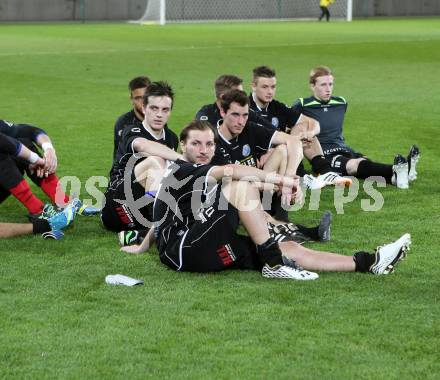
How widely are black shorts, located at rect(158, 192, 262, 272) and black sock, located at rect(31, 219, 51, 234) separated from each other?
1.56 m

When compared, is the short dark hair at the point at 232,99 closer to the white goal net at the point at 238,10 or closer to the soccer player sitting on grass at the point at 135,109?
the soccer player sitting on grass at the point at 135,109

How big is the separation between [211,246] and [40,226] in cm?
197

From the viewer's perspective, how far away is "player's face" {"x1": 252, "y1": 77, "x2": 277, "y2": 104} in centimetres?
1046

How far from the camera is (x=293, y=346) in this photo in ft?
18.4

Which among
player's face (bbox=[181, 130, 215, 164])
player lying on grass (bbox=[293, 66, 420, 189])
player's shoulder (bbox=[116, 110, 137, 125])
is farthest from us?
player lying on grass (bbox=[293, 66, 420, 189])

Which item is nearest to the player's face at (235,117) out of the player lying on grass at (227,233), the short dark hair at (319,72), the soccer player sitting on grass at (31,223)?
the player lying on grass at (227,233)

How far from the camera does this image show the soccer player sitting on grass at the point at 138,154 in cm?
859

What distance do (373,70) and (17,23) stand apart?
83.7 feet

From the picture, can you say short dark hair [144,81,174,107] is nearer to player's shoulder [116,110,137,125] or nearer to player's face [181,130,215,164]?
player's shoulder [116,110,137,125]

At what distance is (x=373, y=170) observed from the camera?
1080cm

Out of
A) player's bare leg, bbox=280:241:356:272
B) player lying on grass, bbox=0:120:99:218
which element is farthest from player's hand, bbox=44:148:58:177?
player's bare leg, bbox=280:241:356:272

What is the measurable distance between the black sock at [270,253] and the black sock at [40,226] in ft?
7.17

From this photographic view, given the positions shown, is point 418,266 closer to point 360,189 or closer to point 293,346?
point 293,346

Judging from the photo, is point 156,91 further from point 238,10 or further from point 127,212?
point 238,10
